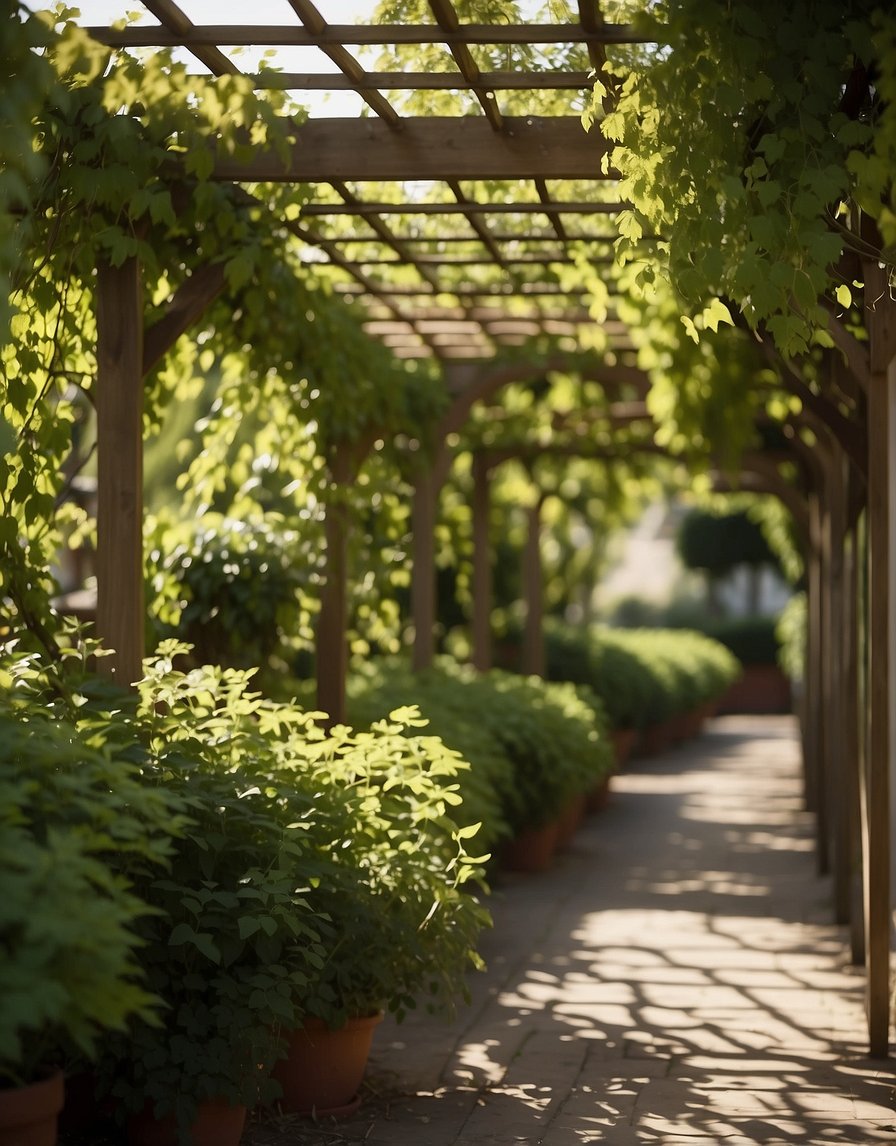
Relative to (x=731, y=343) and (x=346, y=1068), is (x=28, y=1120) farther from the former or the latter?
(x=731, y=343)

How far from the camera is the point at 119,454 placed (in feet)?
14.5

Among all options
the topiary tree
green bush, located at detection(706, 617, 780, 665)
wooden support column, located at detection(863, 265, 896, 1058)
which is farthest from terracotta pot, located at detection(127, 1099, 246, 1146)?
the topiary tree

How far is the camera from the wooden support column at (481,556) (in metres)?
10.8

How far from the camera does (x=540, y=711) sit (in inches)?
332

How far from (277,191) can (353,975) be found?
2430 millimetres

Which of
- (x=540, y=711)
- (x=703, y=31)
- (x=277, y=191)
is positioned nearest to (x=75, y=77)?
(x=277, y=191)

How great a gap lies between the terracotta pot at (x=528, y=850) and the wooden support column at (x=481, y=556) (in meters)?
2.47

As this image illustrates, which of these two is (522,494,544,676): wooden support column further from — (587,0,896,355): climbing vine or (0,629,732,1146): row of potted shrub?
(587,0,896,355): climbing vine

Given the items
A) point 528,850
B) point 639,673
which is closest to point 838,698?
point 528,850

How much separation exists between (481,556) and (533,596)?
4.55 ft

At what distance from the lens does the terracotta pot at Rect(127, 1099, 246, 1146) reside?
347 cm

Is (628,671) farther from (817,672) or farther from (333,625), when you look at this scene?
(333,625)

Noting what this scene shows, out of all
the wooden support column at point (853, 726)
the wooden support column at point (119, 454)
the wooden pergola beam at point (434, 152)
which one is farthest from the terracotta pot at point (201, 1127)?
the wooden support column at point (853, 726)

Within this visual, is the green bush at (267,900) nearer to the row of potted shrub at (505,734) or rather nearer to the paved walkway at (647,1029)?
the paved walkway at (647,1029)
